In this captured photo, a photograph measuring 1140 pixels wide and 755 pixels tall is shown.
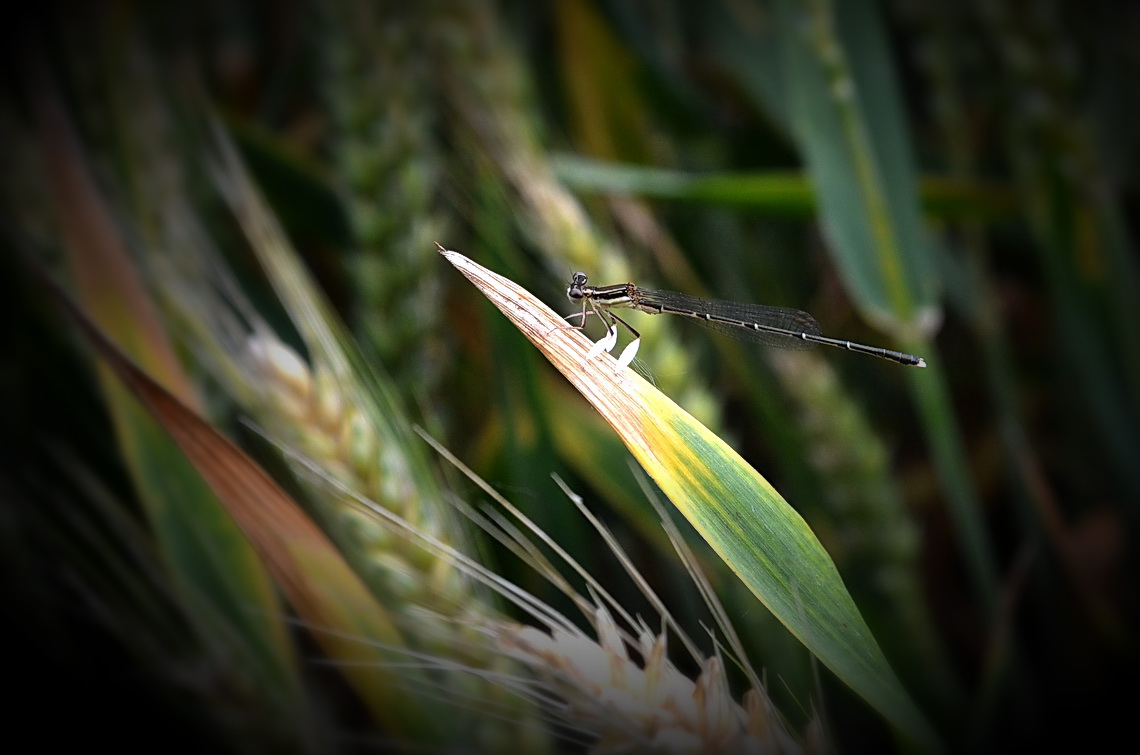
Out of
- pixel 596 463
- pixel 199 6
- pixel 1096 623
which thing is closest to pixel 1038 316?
pixel 1096 623

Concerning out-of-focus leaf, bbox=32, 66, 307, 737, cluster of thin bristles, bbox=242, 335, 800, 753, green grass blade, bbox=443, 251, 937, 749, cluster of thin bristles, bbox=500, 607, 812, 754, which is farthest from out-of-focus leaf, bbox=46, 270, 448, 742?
green grass blade, bbox=443, 251, 937, 749

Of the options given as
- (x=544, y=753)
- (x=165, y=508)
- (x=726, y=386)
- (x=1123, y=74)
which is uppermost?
(x=1123, y=74)

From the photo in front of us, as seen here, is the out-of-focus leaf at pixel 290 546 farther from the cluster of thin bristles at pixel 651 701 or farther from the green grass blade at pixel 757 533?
the green grass blade at pixel 757 533

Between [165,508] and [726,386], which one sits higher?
[726,386]

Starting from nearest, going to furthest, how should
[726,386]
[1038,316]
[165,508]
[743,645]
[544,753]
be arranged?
[743,645]
[544,753]
[165,508]
[726,386]
[1038,316]

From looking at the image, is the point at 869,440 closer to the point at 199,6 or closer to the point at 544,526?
the point at 544,526

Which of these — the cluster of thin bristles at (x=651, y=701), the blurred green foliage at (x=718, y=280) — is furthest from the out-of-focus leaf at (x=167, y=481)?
the cluster of thin bristles at (x=651, y=701)

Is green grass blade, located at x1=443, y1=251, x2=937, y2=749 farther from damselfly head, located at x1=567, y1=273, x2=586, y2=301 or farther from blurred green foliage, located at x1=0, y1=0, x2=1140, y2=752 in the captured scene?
damselfly head, located at x1=567, y1=273, x2=586, y2=301

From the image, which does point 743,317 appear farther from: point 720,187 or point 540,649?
point 540,649

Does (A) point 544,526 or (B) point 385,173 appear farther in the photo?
(B) point 385,173
